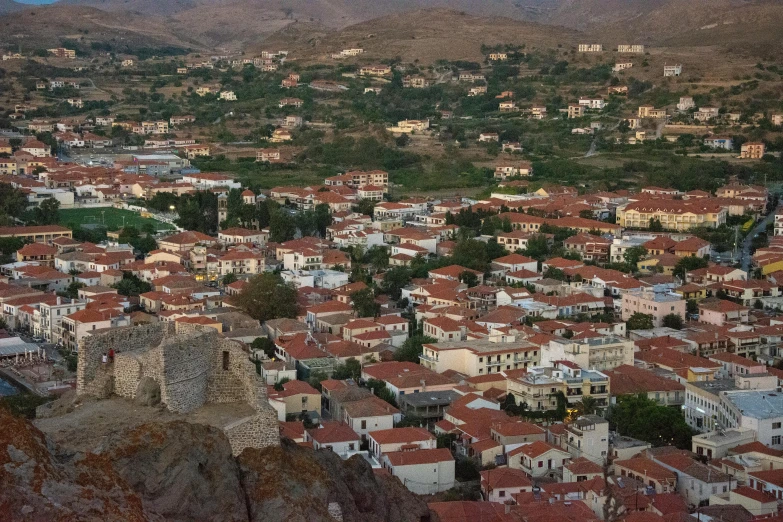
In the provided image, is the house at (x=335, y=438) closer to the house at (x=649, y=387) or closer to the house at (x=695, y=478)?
the house at (x=695, y=478)

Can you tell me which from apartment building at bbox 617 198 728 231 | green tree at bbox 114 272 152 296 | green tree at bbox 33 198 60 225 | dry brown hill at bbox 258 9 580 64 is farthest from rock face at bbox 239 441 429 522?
dry brown hill at bbox 258 9 580 64

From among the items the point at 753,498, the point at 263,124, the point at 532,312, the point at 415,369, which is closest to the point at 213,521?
the point at 753,498

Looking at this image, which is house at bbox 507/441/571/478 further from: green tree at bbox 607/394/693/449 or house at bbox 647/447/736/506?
green tree at bbox 607/394/693/449

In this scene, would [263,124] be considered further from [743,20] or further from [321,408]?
[743,20]

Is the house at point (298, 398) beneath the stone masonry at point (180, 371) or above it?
beneath

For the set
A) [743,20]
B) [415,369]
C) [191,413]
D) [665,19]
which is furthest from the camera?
[665,19]

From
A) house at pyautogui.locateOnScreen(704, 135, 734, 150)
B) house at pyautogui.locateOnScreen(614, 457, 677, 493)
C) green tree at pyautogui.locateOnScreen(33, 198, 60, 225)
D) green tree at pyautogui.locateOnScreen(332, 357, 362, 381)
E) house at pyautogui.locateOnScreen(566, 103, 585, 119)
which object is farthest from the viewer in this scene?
house at pyautogui.locateOnScreen(566, 103, 585, 119)

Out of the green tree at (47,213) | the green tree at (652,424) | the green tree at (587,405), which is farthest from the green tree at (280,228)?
the green tree at (652,424)
